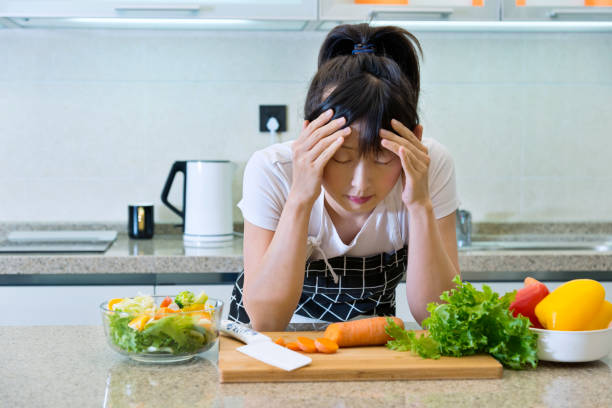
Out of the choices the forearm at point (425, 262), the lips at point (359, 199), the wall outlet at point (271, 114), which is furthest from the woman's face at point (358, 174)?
the wall outlet at point (271, 114)

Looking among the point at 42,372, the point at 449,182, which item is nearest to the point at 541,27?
the point at 449,182

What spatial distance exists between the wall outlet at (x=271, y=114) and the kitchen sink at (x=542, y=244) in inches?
31.2

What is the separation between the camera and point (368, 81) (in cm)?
123

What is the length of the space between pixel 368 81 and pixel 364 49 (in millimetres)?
137

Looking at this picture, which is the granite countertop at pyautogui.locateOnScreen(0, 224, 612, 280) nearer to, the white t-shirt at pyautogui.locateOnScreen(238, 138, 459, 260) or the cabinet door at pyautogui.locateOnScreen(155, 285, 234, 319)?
the cabinet door at pyautogui.locateOnScreen(155, 285, 234, 319)

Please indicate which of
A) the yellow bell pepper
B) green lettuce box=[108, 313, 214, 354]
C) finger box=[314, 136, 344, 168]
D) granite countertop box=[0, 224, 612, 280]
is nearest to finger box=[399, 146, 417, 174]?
finger box=[314, 136, 344, 168]

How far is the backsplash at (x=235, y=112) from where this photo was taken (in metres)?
2.55

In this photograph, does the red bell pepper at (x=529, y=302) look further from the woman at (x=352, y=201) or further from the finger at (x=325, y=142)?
the finger at (x=325, y=142)

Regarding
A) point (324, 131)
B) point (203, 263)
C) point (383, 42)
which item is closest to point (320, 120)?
point (324, 131)

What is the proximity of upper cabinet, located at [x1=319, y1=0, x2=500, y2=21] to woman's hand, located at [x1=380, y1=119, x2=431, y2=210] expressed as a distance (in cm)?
105

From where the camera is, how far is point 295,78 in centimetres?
260

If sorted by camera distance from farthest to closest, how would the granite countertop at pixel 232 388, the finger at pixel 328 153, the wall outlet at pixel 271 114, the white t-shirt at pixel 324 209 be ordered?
the wall outlet at pixel 271 114 < the white t-shirt at pixel 324 209 < the finger at pixel 328 153 < the granite countertop at pixel 232 388

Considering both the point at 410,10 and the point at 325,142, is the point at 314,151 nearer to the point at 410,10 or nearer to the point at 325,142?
the point at 325,142

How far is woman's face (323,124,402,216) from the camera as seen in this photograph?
3.91 ft
